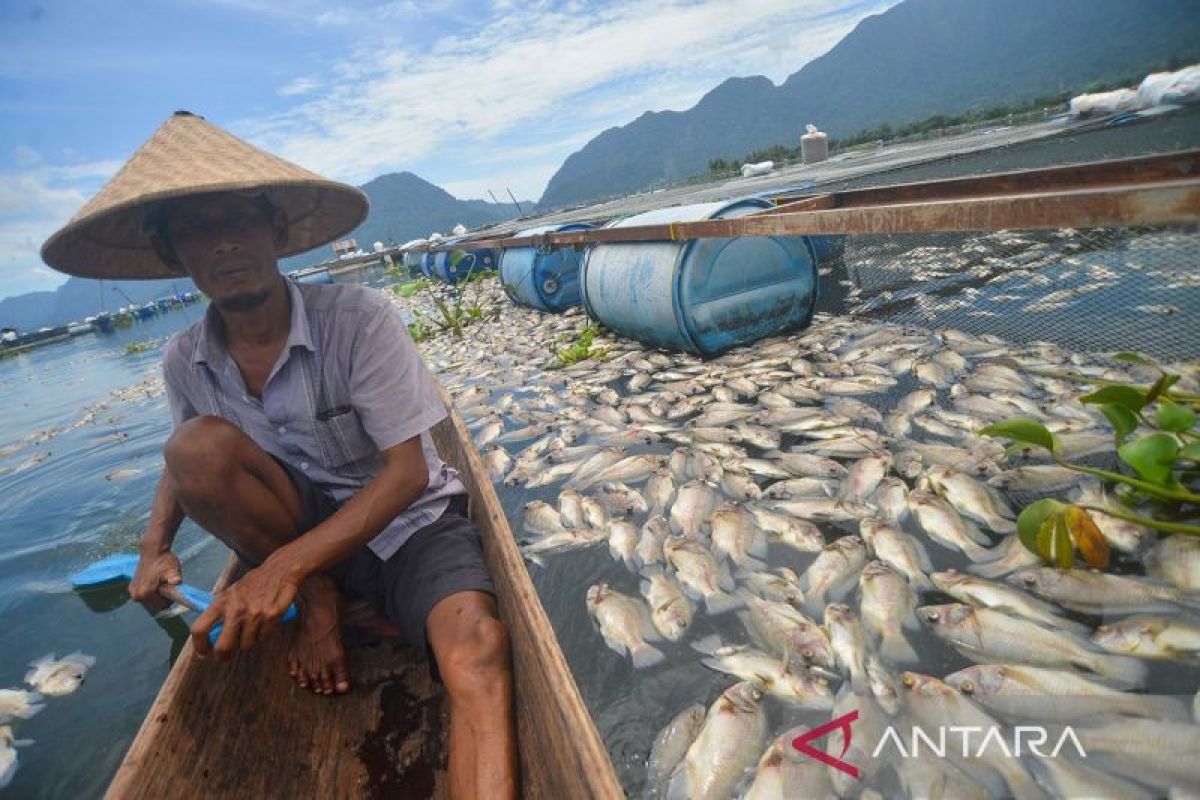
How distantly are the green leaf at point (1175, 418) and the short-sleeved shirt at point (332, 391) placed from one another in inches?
112

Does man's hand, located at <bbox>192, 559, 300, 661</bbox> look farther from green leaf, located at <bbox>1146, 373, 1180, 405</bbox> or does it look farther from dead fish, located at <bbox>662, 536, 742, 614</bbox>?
green leaf, located at <bbox>1146, 373, 1180, 405</bbox>

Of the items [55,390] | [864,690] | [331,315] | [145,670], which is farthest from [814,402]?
[55,390]

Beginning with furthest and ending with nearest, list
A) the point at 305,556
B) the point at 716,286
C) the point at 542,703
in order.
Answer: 1. the point at 716,286
2. the point at 305,556
3. the point at 542,703

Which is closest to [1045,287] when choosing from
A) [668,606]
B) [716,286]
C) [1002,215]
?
[716,286]

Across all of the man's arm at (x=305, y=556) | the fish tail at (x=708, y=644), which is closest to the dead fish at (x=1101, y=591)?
the fish tail at (x=708, y=644)

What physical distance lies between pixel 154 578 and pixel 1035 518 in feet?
11.6

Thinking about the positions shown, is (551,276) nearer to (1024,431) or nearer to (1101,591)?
(1024,431)

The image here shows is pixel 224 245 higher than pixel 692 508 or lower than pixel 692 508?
higher

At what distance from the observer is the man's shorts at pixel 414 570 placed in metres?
2.08

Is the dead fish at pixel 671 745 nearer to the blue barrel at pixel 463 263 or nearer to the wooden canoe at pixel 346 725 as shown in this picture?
the wooden canoe at pixel 346 725

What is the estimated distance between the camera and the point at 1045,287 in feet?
18.2

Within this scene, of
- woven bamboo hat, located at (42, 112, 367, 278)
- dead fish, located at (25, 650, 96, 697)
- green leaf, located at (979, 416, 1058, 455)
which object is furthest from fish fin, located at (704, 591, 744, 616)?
dead fish, located at (25, 650, 96, 697)

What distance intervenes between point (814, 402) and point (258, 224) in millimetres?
3651

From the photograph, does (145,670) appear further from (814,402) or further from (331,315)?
(814,402)
